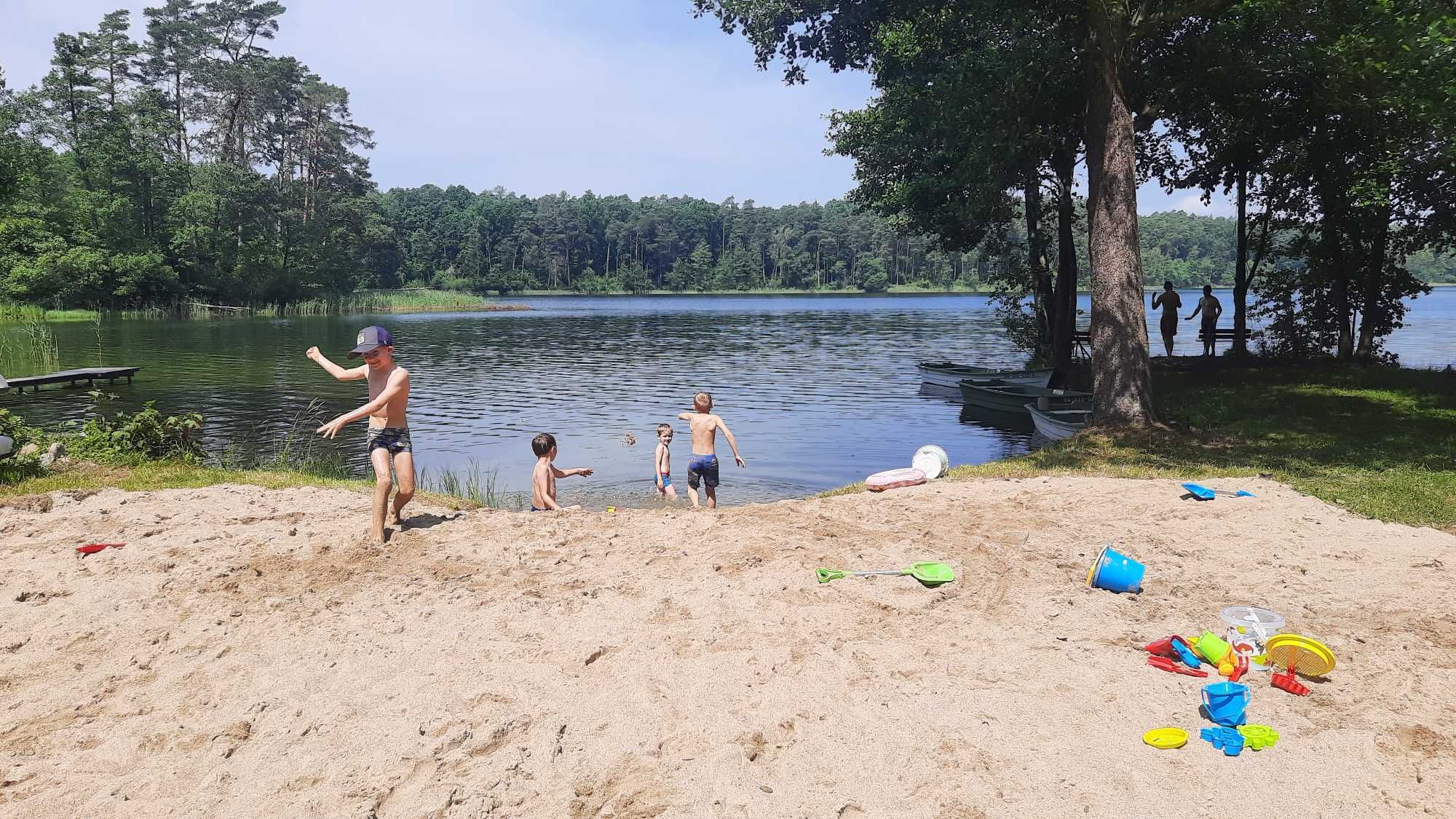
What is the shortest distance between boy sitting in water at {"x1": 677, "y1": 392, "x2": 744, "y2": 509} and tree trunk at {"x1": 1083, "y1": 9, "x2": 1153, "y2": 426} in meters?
→ 7.25

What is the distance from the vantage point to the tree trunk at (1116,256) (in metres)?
14.7

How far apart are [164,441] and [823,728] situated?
475 inches

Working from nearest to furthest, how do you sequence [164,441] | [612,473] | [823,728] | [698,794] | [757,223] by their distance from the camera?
1. [698,794]
2. [823,728]
3. [164,441]
4. [612,473]
5. [757,223]

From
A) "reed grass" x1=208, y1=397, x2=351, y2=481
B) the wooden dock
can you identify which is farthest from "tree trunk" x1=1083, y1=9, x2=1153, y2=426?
the wooden dock

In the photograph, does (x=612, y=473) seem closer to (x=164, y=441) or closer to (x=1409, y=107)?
(x=164, y=441)

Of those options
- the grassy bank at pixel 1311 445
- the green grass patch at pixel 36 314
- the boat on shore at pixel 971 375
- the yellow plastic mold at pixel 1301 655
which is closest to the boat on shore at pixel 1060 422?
the grassy bank at pixel 1311 445

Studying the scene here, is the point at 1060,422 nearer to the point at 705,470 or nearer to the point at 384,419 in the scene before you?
the point at 705,470

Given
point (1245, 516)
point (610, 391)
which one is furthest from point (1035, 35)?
point (610, 391)

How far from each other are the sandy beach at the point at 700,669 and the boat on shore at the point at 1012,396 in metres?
9.98

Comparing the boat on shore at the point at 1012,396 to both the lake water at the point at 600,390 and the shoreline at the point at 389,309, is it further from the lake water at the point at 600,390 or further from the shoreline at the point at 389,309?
the shoreline at the point at 389,309

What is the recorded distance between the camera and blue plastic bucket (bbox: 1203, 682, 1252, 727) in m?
4.72

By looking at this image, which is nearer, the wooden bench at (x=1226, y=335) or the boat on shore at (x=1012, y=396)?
the boat on shore at (x=1012, y=396)

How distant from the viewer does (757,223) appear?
178 metres

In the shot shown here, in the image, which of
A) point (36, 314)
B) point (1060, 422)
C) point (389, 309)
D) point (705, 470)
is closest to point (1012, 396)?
point (1060, 422)
